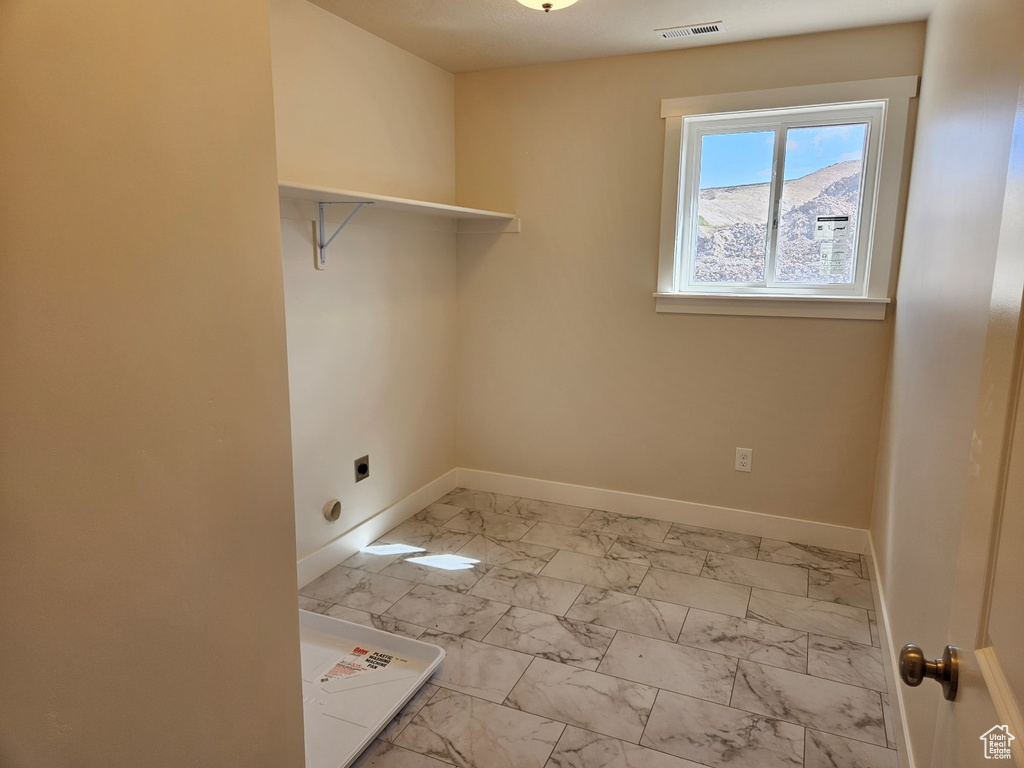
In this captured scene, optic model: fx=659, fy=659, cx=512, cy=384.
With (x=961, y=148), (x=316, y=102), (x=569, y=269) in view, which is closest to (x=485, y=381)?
(x=569, y=269)

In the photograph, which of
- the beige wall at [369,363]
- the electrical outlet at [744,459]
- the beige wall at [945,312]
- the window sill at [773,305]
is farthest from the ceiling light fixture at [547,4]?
the electrical outlet at [744,459]

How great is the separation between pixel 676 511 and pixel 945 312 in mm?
1925

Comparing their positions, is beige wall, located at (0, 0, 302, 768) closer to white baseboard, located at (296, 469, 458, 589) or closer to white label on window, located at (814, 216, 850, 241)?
white baseboard, located at (296, 469, 458, 589)

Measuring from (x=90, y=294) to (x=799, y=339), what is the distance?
2.87 m

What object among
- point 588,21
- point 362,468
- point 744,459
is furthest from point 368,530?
point 588,21

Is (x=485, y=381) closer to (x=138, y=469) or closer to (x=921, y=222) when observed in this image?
(x=921, y=222)

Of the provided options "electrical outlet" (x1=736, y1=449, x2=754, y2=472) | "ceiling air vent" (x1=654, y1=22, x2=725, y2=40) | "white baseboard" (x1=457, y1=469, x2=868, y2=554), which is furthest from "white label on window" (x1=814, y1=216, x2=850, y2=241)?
"white baseboard" (x1=457, y1=469, x2=868, y2=554)

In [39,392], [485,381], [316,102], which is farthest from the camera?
[485,381]

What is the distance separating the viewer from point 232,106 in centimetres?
108

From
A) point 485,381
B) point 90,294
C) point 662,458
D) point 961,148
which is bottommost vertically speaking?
point 662,458

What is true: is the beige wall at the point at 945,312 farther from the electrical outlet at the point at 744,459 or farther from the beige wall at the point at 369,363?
the beige wall at the point at 369,363

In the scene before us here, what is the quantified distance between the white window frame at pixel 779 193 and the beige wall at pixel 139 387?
7.83ft

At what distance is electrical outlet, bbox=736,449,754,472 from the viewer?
10.6ft

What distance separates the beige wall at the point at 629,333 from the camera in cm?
299
